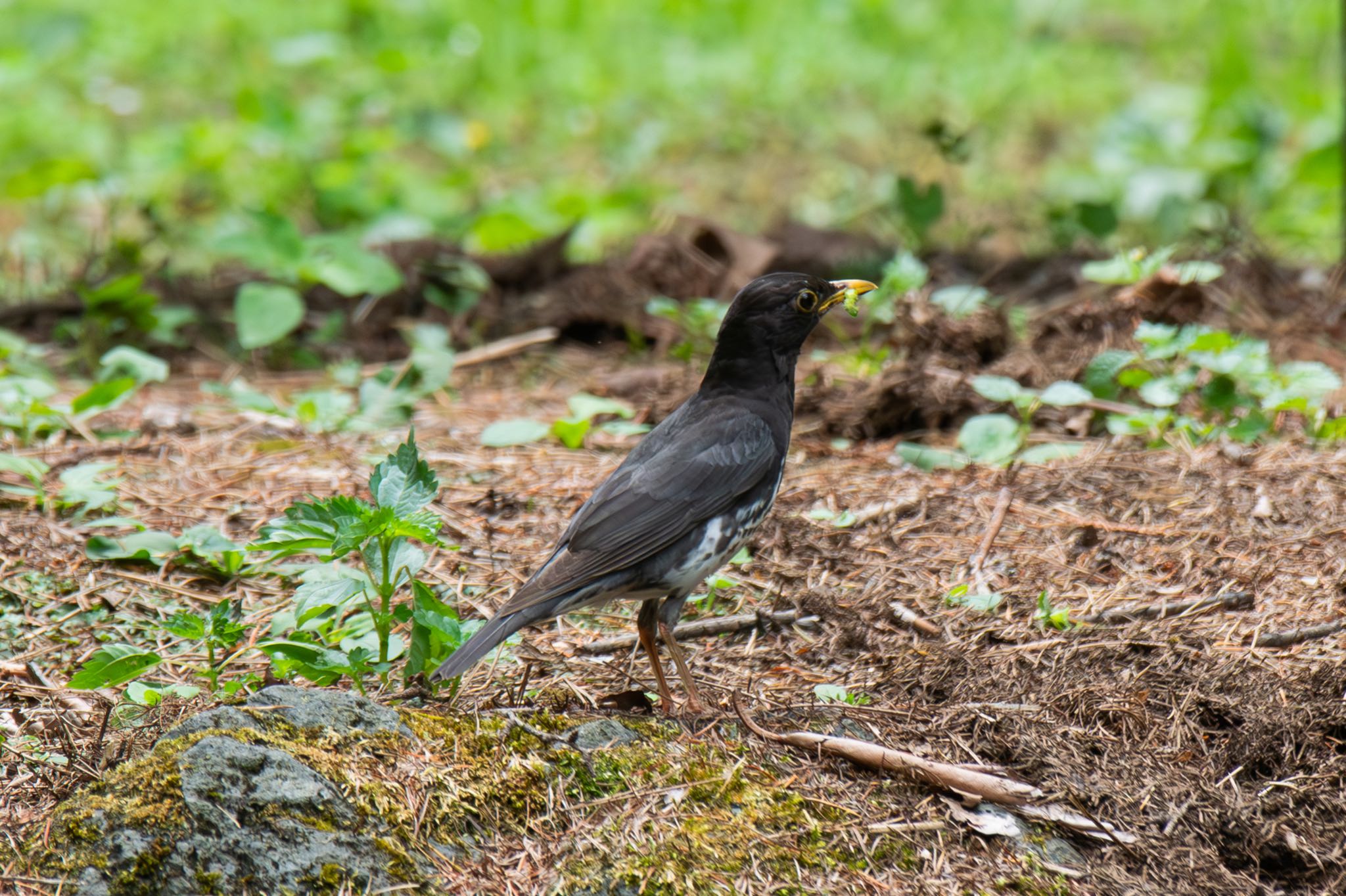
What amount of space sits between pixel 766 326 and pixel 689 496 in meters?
0.76

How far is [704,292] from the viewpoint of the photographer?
680cm

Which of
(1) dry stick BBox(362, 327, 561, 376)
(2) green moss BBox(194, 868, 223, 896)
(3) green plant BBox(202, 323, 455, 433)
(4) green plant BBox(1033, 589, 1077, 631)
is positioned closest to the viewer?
(2) green moss BBox(194, 868, 223, 896)

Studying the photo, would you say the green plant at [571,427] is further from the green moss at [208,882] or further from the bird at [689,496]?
the green moss at [208,882]

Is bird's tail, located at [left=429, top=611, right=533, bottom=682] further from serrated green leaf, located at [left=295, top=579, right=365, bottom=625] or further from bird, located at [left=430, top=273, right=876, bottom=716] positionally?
serrated green leaf, located at [left=295, top=579, right=365, bottom=625]

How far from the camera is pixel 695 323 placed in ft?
20.1

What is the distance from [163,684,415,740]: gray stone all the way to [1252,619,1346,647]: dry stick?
232cm

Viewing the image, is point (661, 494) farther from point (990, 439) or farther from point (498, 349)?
point (498, 349)

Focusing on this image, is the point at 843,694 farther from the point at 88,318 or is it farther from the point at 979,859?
the point at 88,318

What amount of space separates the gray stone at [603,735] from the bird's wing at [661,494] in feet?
1.21

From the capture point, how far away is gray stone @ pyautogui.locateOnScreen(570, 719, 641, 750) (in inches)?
118

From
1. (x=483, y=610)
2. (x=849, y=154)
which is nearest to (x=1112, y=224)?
(x=849, y=154)

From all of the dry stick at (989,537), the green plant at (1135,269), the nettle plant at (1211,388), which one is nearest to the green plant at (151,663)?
the dry stick at (989,537)

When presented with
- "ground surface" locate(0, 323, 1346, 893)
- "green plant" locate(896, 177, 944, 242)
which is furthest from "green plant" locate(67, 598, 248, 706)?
"green plant" locate(896, 177, 944, 242)

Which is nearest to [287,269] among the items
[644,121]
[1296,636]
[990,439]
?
[990,439]
